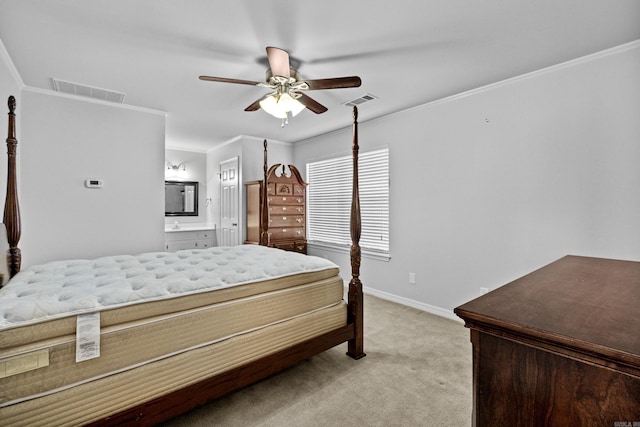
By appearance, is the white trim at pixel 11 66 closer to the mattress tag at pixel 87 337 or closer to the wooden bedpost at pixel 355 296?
the mattress tag at pixel 87 337

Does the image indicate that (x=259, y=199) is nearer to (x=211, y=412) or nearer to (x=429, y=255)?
(x=429, y=255)

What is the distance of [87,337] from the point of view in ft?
4.30

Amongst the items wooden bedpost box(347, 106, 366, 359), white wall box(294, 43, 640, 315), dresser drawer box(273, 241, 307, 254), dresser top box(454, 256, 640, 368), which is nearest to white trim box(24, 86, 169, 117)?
dresser drawer box(273, 241, 307, 254)

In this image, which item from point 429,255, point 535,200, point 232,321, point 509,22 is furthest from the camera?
point 429,255

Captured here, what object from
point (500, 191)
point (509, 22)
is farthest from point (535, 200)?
point (509, 22)

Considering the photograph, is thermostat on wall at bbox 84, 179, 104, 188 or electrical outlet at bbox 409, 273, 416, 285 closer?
thermostat on wall at bbox 84, 179, 104, 188

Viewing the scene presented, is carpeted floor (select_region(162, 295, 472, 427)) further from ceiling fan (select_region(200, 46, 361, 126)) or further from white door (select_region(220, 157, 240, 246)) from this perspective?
white door (select_region(220, 157, 240, 246))

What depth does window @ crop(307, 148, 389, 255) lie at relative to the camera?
413 cm

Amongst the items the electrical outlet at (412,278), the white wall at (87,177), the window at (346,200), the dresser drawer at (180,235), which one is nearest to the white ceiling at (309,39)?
the white wall at (87,177)

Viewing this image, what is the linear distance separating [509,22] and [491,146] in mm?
1285

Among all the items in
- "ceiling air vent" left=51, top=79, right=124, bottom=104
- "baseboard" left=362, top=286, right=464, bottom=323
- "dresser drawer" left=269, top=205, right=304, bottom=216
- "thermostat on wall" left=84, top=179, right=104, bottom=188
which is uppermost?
"ceiling air vent" left=51, top=79, right=124, bottom=104

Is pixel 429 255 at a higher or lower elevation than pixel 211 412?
higher

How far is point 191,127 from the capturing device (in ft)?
14.9

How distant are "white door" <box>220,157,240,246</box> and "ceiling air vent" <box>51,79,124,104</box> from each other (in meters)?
2.09
